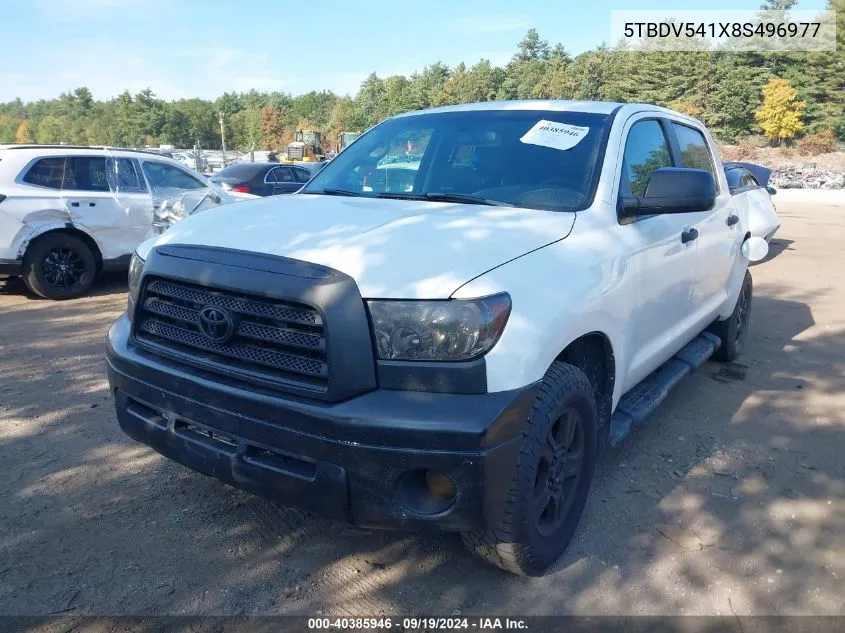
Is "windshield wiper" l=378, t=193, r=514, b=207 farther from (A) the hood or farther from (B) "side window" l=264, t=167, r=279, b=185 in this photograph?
(B) "side window" l=264, t=167, r=279, b=185

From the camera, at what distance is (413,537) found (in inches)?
119

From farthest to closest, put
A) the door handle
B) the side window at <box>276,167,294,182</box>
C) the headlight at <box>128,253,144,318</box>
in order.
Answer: the side window at <box>276,167,294,182</box> → the door handle → the headlight at <box>128,253,144,318</box>

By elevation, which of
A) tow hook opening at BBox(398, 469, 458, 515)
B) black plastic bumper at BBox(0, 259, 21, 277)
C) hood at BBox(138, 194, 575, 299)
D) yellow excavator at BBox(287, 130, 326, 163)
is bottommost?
tow hook opening at BBox(398, 469, 458, 515)

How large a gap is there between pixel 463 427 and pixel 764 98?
7190cm

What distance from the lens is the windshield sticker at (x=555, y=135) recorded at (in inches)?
132

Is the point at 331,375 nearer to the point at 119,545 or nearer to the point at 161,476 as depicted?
the point at 119,545

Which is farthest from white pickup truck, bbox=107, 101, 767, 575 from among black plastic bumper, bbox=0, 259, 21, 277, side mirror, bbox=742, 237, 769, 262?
black plastic bumper, bbox=0, 259, 21, 277

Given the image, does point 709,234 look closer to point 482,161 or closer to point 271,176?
point 482,161

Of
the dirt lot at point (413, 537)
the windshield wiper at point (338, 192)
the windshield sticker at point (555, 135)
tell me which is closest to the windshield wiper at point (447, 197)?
the windshield wiper at point (338, 192)

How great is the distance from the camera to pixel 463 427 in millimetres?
2107

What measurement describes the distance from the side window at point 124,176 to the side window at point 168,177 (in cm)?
15

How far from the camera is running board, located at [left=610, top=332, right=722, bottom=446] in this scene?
330 centimetres

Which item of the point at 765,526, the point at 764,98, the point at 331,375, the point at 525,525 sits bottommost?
the point at 765,526

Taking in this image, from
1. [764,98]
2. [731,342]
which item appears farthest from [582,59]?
[731,342]
